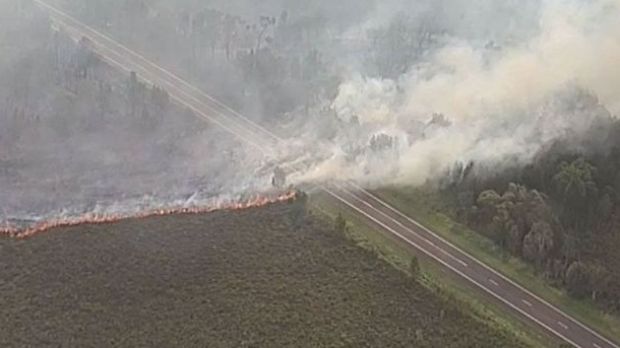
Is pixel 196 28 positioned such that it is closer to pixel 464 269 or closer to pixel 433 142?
pixel 433 142

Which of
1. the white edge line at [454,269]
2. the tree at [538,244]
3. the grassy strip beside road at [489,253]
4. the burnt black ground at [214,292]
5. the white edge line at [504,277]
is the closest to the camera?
the burnt black ground at [214,292]

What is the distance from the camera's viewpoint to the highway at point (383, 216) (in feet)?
197

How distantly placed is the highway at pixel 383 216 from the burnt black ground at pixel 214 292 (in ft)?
15.3

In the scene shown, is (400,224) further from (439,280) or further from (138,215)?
(138,215)

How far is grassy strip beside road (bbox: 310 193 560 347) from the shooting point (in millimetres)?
58438

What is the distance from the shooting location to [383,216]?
7062 centimetres

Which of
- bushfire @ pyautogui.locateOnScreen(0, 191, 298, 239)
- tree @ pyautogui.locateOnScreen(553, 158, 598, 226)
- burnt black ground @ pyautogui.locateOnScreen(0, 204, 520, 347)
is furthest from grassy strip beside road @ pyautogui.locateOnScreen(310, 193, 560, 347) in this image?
tree @ pyautogui.locateOnScreen(553, 158, 598, 226)

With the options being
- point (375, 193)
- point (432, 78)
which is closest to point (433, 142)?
point (375, 193)

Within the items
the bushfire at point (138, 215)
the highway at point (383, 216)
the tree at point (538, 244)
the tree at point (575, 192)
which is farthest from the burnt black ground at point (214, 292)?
the tree at point (575, 192)

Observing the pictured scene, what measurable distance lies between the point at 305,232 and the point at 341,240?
2.63m

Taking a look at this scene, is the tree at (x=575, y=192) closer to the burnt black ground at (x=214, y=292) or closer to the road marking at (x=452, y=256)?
the road marking at (x=452, y=256)

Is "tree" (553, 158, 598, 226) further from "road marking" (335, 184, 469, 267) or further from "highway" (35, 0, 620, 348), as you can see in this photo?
"road marking" (335, 184, 469, 267)

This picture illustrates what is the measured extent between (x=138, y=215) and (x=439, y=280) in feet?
72.3

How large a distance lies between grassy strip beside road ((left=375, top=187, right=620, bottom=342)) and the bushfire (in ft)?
29.0
